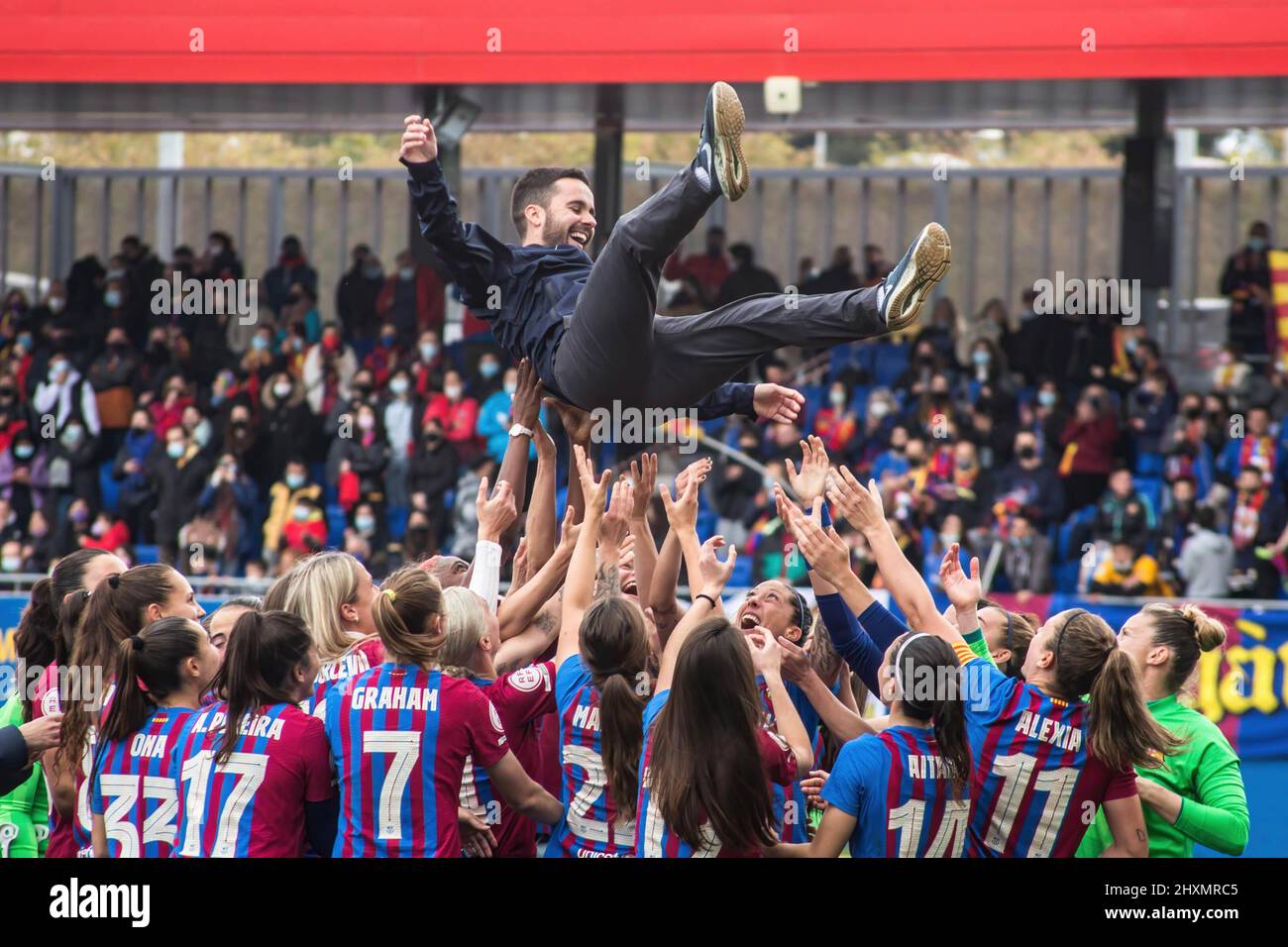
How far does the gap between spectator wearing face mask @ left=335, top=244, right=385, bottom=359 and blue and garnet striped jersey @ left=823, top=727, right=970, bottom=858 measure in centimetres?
1207

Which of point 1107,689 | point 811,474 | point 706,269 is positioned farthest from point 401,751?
point 706,269

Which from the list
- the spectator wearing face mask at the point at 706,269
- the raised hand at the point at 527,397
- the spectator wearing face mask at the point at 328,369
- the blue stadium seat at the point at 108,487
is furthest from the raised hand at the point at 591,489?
the spectator wearing face mask at the point at 706,269

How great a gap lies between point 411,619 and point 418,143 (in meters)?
1.91

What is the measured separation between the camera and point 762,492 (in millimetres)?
13656

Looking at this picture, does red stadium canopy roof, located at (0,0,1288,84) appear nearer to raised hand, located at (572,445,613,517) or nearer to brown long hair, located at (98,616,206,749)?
raised hand, located at (572,445,613,517)

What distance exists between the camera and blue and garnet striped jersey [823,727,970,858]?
4.28 m

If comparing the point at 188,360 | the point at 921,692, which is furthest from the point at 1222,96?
the point at 921,692

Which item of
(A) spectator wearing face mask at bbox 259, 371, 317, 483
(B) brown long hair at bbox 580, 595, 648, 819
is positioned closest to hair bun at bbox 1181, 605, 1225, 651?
(B) brown long hair at bbox 580, 595, 648, 819

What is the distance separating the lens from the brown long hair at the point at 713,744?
4148mm

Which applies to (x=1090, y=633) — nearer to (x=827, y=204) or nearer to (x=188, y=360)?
(x=188, y=360)

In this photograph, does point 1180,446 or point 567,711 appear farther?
point 1180,446

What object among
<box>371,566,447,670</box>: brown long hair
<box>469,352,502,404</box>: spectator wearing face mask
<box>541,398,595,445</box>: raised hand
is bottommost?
<box>371,566,447,670</box>: brown long hair
